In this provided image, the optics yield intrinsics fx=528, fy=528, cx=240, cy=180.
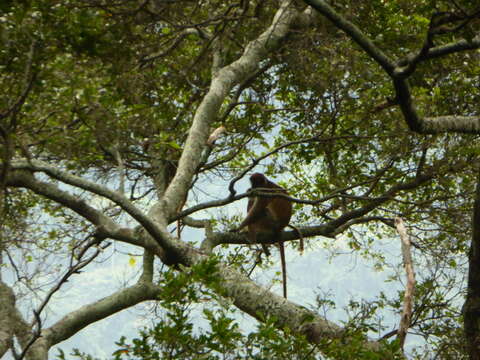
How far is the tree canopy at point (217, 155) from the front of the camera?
3.94 meters

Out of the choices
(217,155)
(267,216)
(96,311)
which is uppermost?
(217,155)

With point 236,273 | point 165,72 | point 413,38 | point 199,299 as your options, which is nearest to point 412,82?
point 413,38

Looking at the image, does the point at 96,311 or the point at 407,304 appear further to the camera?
the point at 96,311

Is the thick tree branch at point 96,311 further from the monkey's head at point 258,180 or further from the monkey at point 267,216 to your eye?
the monkey's head at point 258,180

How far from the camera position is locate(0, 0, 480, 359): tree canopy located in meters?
3.94

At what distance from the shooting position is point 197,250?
6301 mm

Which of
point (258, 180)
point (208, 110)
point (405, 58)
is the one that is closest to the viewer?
point (405, 58)

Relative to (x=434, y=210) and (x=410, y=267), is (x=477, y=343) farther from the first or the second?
(x=434, y=210)

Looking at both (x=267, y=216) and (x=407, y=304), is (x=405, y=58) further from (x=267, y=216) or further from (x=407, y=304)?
(x=267, y=216)

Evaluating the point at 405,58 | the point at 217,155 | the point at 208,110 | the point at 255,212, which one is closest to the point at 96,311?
the point at 255,212

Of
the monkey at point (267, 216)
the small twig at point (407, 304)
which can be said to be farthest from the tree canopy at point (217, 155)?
the monkey at point (267, 216)

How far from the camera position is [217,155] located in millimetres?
11234

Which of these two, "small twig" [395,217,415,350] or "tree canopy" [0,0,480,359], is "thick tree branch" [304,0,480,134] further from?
"small twig" [395,217,415,350]

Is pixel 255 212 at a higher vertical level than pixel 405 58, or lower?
higher
